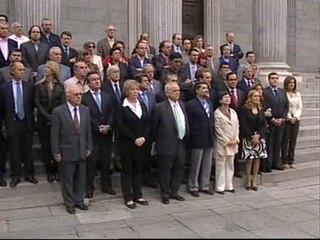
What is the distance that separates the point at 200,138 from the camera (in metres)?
7.95

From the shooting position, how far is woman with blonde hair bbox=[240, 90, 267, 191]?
8.45 meters

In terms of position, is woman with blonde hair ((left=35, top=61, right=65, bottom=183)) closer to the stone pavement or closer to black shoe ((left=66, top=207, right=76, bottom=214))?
the stone pavement

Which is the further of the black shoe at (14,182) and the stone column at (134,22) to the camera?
Result: the stone column at (134,22)

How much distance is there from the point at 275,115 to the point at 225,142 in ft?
4.79

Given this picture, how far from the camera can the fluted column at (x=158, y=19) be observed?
37.7ft

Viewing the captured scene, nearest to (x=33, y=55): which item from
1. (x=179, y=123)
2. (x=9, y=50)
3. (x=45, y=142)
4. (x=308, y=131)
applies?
(x=9, y=50)

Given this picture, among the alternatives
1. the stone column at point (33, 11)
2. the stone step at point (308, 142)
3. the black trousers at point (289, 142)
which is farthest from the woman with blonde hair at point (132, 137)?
the stone step at point (308, 142)

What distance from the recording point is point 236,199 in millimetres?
7906

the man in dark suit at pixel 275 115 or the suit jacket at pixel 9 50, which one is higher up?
the suit jacket at pixel 9 50

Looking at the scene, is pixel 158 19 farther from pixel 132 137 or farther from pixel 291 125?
pixel 132 137

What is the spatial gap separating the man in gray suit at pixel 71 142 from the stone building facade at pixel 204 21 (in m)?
3.97

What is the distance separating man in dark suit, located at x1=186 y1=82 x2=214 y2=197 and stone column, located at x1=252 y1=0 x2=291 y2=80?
5004 mm

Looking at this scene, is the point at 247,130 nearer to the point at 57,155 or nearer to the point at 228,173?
the point at 228,173

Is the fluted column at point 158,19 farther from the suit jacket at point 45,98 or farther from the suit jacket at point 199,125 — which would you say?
the suit jacket at point 45,98
